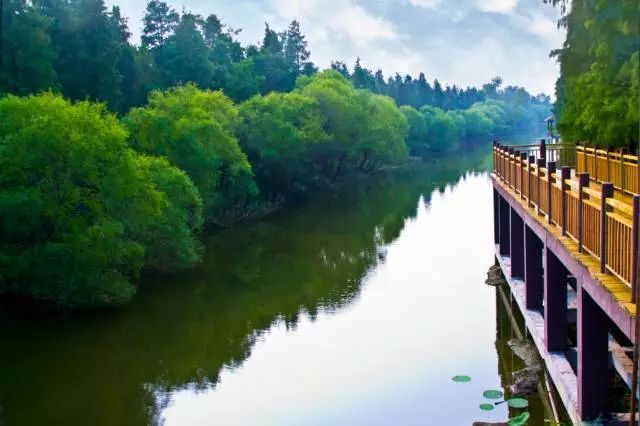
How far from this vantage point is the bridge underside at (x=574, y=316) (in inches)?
338

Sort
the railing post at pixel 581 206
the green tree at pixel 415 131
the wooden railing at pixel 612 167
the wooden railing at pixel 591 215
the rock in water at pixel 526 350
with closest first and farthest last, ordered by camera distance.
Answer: the wooden railing at pixel 591 215 → the railing post at pixel 581 206 → the wooden railing at pixel 612 167 → the rock in water at pixel 526 350 → the green tree at pixel 415 131

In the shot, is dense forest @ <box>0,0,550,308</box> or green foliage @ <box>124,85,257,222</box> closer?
dense forest @ <box>0,0,550,308</box>

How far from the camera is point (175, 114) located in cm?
3422

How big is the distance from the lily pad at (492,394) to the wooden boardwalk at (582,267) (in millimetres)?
1484

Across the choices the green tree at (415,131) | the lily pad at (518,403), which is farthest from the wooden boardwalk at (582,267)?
the green tree at (415,131)

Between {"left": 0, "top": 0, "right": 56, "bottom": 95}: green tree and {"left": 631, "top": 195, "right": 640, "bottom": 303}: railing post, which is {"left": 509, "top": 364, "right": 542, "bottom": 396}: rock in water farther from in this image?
{"left": 0, "top": 0, "right": 56, "bottom": 95}: green tree

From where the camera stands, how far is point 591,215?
31.5 ft

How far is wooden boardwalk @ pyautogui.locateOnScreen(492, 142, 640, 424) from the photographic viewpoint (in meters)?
8.12

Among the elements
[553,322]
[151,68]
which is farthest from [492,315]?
[151,68]

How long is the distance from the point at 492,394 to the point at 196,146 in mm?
21136

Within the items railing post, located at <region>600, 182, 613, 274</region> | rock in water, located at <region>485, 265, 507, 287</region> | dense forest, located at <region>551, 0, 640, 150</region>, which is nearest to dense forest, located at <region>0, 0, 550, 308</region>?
rock in water, located at <region>485, 265, 507, 287</region>

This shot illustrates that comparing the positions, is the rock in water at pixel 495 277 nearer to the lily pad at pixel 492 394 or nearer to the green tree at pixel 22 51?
the lily pad at pixel 492 394

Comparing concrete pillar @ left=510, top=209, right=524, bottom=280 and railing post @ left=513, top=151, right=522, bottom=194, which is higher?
railing post @ left=513, top=151, right=522, bottom=194

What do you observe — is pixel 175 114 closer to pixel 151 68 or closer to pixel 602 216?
pixel 151 68
